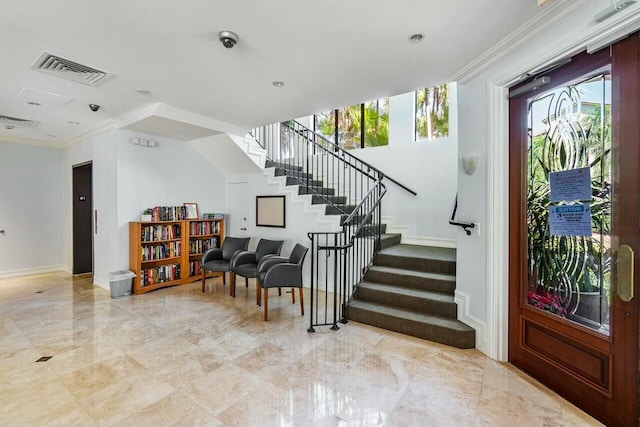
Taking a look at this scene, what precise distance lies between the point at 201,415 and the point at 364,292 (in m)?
2.29

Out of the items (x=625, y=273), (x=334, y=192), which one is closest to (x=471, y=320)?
(x=625, y=273)

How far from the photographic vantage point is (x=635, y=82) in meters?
1.72

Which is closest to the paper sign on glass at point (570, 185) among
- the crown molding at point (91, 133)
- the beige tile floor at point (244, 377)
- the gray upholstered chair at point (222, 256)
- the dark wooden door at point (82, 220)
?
the beige tile floor at point (244, 377)

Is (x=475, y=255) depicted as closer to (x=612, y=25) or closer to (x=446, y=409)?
(x=446, y=409)

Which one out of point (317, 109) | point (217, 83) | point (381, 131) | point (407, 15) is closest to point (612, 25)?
point (407, 15)

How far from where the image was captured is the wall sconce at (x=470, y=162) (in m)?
2.78

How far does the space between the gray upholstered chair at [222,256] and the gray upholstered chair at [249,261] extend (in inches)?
7.5

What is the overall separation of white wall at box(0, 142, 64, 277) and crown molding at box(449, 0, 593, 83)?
7.85 m

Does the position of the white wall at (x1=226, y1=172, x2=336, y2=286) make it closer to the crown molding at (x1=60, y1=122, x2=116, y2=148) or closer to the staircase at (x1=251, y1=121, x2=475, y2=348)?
the staircase at (x1=251, y1=121, x2=475, y2=348)

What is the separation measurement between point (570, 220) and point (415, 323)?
1726mm

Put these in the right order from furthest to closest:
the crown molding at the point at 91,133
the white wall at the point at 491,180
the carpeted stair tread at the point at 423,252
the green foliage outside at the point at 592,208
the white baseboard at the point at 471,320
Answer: the crown molding at the point at 91,133 → the carpeted stair tread at the point at 423,252 → the white baseboard at the point at 471,320 → the white wall at the point at 491,180 → the green foliage outside at the point at 592,208

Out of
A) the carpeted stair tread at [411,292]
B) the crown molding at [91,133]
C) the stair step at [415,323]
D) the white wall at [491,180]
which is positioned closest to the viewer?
the white wall at [491,180]

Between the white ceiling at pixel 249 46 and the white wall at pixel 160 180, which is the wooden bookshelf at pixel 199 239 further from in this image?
the white ceiling at pixel 249 46

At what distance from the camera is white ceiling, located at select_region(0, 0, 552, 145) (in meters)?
2.05
